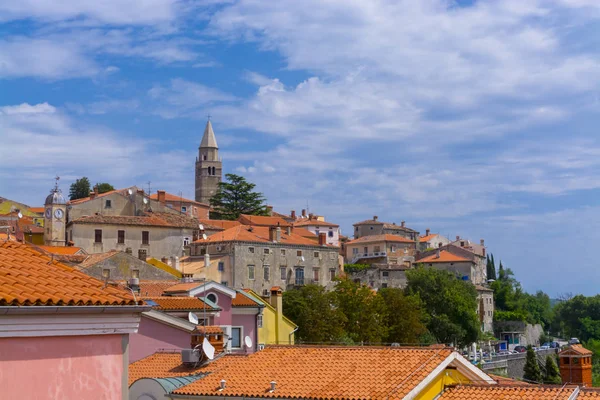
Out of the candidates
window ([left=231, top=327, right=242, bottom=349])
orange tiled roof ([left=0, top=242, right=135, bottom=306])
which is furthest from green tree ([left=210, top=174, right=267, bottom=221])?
orange tiled roof ([left=0, top=242, right=135, bottom=306])

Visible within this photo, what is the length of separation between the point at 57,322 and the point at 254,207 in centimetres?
10002

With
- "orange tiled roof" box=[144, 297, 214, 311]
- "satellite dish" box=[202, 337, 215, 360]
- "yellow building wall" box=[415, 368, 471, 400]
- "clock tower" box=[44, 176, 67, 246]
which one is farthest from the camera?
"clock tower" box=[44, 176, 67, 246]

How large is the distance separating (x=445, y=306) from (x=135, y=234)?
2984cm

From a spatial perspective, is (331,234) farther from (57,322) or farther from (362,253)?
(57,322)

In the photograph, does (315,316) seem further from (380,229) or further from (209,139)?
(209,139)

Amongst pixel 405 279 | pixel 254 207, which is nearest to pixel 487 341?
pixel 405 279

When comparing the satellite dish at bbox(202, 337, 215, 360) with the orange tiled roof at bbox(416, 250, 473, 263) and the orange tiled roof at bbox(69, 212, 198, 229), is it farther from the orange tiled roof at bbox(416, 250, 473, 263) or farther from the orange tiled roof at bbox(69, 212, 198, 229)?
the orange tiled roof at bbox(416, 250, 473, 263)

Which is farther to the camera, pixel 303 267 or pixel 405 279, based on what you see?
pixel 405 279

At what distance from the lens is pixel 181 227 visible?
245 feet

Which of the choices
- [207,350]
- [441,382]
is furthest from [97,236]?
[441,382]

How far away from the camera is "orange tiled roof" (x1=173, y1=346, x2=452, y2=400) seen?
15727mm

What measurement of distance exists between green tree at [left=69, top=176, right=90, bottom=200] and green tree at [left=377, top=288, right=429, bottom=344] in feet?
200

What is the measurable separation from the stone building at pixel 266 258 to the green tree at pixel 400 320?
1212 centimetres

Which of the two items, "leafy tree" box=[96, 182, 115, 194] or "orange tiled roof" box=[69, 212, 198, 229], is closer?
"orange tiled roof" box=[69, 212, 198, 229]
